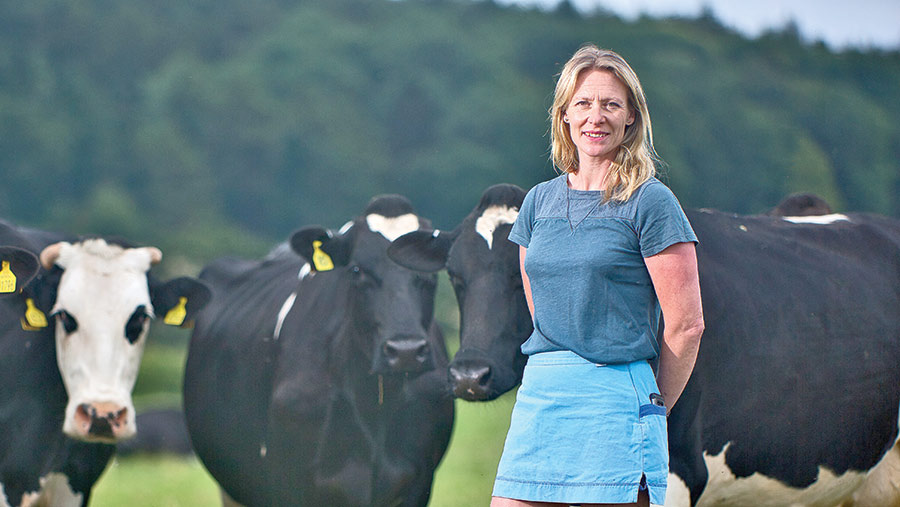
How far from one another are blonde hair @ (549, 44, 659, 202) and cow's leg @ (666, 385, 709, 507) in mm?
1636

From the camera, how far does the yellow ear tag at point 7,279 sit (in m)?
5.58

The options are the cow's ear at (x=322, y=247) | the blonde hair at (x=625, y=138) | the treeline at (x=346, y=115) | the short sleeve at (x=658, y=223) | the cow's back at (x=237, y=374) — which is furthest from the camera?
the treeline at (x=346, y=115)

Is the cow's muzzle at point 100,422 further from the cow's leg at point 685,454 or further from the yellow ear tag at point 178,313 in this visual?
the cow's leg at point 685,454

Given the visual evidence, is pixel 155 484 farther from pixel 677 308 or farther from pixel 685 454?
pixel 677 308

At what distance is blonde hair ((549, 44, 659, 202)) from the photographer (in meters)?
2.99

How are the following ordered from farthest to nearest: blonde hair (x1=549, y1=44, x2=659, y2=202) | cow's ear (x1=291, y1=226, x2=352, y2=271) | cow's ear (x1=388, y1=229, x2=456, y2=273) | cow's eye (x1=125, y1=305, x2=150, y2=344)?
cow's eye (x1=125, y1=305, x2=150, y2=344) < cow's ear (x1=291, y1=226, x2=352, y2=271) < cow's ear (x1=388, y1=229, x2=456, y2=273) < blonde hair (x1=549, y1=44, x2=659, y2=202)

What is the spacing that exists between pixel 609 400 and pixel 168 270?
30.6m

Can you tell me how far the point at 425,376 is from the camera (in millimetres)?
5660

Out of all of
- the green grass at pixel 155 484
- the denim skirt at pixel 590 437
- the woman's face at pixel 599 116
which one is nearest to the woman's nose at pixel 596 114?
the woman's face at pixel 599 116

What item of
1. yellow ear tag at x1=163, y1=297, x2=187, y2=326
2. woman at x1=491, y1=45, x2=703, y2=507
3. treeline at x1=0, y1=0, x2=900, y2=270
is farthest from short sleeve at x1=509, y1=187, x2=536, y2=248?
treeline at x1=0, y1=0, x2=900, y2=270

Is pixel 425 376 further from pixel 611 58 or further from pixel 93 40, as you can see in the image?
pixel 93 40

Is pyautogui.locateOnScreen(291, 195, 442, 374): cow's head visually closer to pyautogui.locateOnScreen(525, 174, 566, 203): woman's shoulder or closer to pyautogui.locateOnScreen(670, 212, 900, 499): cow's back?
pyautogui.locateOnScreen(670, 212, 900, 499): cow's back

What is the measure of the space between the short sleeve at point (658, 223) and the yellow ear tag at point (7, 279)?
12.6ft

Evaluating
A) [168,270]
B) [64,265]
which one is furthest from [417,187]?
[64,265]
